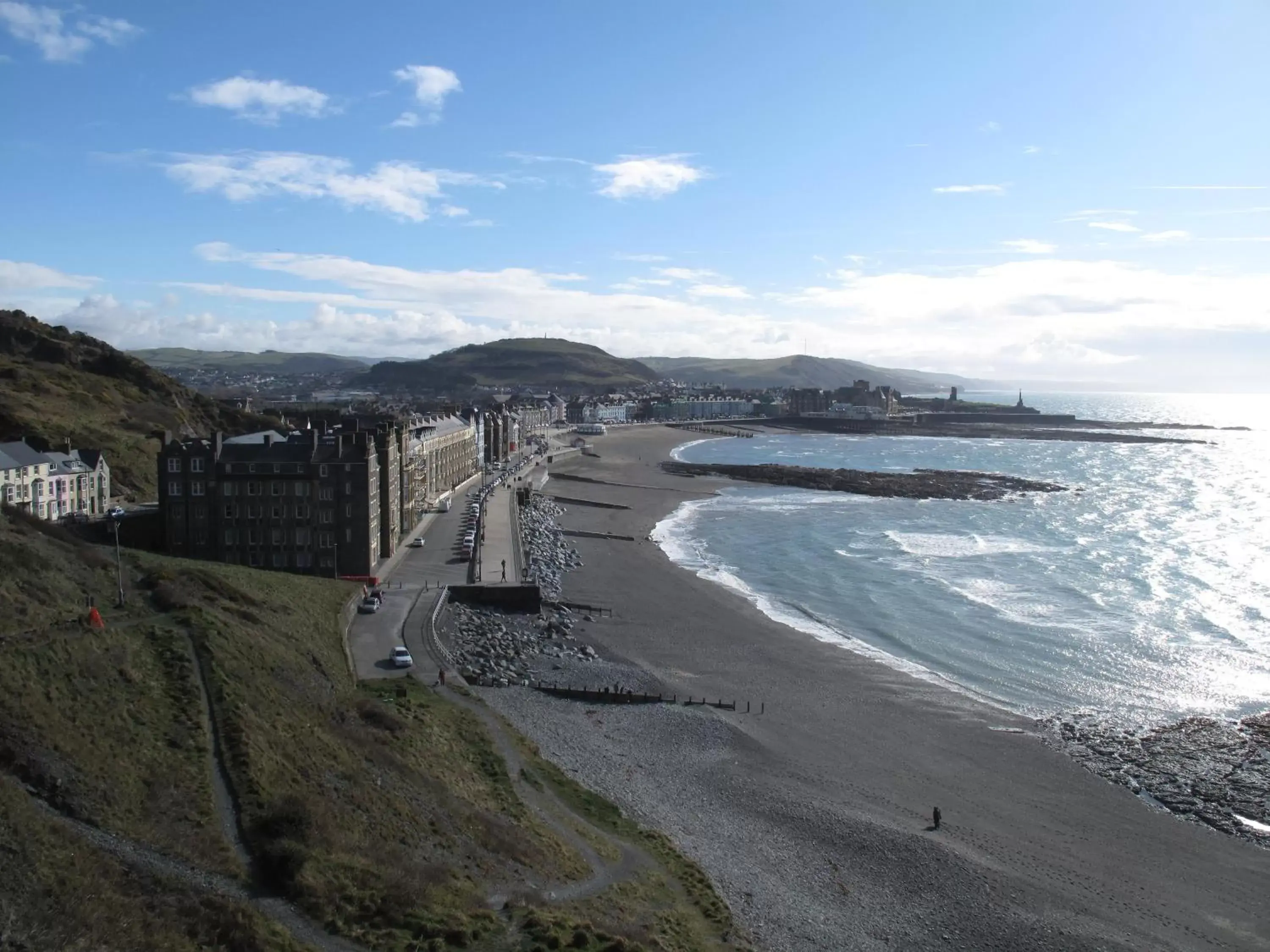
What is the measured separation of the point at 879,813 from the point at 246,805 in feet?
43.6

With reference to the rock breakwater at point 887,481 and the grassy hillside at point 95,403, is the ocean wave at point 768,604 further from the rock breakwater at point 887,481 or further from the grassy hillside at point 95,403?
the grassy hillside at point 95,403

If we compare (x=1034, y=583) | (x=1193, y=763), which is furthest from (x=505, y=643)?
(x=1034, y=583)

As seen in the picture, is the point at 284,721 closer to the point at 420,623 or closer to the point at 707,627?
the point at 420,623

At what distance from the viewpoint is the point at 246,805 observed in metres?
13.6

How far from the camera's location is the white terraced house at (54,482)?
117 feet

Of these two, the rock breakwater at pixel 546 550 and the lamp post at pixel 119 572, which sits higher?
the lamp post at pixel 119 572

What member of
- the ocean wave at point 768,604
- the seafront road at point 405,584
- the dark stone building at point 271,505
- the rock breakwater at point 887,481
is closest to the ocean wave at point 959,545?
the ocean wave at point 768,604

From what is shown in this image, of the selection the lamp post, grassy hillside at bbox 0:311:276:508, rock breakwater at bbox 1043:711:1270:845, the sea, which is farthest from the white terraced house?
rock breakwater at bbox 1043:711:1270:845

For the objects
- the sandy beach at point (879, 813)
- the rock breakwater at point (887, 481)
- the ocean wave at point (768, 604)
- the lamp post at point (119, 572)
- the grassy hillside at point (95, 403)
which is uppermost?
the grassy hillside at point (95, 403)

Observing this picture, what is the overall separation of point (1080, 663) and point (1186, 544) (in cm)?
3031

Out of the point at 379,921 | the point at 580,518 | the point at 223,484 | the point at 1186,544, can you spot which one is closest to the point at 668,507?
the point at 580,518

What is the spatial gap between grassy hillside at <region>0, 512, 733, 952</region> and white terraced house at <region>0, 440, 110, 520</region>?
15.9 meters

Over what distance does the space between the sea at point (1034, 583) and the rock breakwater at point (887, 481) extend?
9.45ft

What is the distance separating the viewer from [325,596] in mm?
30750
